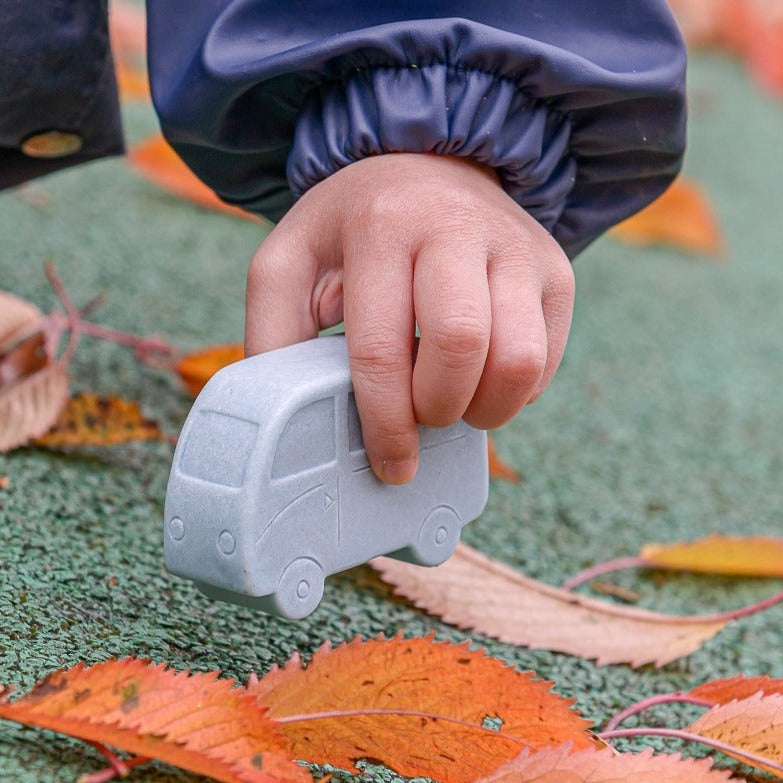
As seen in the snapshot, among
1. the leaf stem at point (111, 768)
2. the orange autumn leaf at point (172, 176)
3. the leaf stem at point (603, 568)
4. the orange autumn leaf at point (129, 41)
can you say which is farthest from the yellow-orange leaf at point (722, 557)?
the orange autumn leaf at point (129, 41)

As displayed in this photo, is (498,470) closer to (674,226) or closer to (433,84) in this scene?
(433,84)

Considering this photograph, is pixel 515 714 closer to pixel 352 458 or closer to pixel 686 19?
pixel 352 458

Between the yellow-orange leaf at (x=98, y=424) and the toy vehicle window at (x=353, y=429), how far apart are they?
0.85 ft

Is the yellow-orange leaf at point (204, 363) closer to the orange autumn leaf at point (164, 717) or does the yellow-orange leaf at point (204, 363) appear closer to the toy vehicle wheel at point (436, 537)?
the toy vehicle wheel at point (436, 537)

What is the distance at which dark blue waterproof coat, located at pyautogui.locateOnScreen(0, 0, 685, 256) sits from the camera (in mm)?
579

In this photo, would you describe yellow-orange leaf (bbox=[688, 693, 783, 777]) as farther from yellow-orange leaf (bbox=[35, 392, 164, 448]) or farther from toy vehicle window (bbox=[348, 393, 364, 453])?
yellow-orange leaf (bbox=[35, 392, 164, 448])

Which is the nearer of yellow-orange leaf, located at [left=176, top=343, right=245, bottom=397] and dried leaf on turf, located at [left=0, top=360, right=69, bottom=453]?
dried leaf on turf, located at [left=0, top=360, right=69, bottom=453]

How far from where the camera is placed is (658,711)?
61 cm

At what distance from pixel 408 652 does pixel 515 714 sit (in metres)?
0.05

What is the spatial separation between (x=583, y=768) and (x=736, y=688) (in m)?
0.15

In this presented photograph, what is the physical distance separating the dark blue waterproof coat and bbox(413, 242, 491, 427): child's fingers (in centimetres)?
10

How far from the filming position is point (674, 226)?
147 centimetres

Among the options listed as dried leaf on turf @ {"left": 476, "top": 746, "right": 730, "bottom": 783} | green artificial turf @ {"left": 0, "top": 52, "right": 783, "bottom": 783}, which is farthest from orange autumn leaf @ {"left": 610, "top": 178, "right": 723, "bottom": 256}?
dried leaf on turf @ {"left": 476, "top": 746, "right": 730, "bottom": 783}

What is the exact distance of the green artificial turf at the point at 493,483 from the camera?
0.56 m
